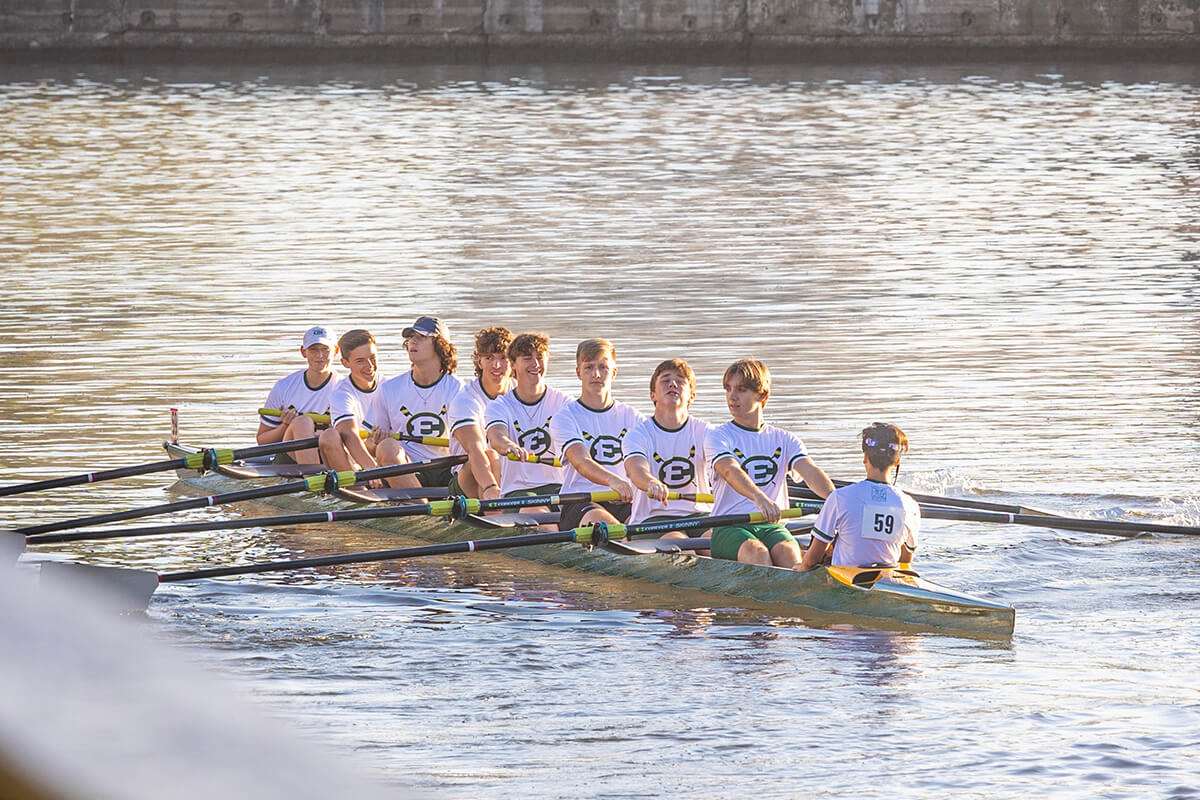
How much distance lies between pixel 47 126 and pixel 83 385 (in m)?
23.8

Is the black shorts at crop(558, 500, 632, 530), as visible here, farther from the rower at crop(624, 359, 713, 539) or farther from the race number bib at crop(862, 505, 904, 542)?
the race number bib at crop(862, 505, 904, 542)

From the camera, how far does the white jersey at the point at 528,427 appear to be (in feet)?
33.3

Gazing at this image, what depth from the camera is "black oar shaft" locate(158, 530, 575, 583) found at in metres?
8.62

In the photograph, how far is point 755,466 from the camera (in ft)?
28.7

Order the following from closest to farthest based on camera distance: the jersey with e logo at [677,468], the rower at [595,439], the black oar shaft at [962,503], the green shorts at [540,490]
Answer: the jersey with e logo at [677,468] → the rower at [595,439] → the black oar shaft at [962,503] → the green shorts at [540,490]

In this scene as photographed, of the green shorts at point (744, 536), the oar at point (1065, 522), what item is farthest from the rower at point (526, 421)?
the oar at point (1065, 522)

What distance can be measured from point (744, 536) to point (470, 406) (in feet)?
7.67

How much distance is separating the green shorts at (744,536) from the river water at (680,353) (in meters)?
0.32

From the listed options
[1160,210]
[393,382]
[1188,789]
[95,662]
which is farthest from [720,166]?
[95,662]

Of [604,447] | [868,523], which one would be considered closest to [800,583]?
[868,523]

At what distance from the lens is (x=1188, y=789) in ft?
19.3

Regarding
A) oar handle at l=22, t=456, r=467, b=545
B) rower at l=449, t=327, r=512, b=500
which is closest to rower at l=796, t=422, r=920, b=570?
oar handle at l=22, t=456, r=467, b=545

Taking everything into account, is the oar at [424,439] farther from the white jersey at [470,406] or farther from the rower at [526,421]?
the white jersey at [470,406]

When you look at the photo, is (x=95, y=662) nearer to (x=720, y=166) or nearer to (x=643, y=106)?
(x=720, y=166)
